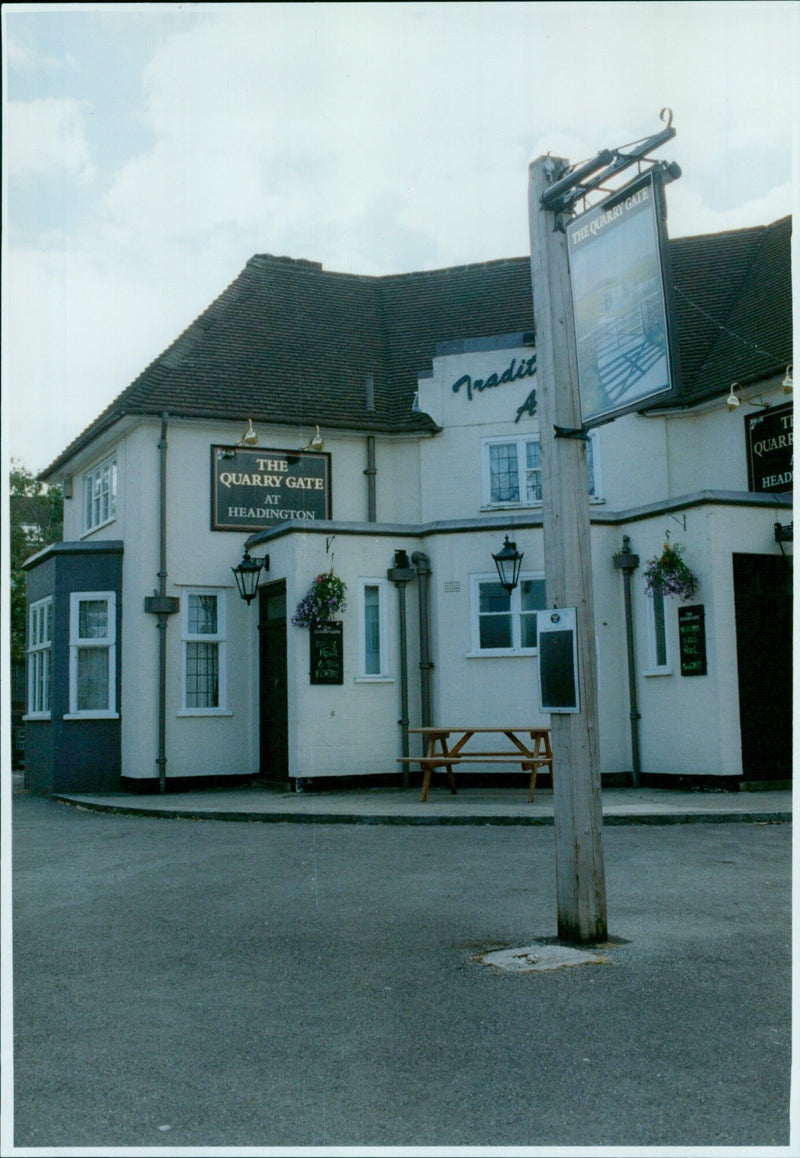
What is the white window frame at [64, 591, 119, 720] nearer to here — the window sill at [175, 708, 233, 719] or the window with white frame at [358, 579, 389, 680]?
the window sill at [175, 708, 233, 719]

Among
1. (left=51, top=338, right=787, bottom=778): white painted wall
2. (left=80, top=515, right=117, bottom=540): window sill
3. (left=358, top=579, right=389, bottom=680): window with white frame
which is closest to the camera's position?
(left=51, top=338, right=787, bottom=778): white painted wall

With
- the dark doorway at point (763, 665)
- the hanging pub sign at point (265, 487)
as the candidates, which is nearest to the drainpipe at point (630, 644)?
the dark doorway at point (763, 665)

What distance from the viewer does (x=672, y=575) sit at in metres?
15.6

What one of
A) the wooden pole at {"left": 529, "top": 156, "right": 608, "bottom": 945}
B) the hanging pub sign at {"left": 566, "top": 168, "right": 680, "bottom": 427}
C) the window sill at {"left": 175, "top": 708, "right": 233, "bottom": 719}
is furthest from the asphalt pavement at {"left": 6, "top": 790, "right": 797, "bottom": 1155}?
the window sill at {"left": 175, "top": 708, "right": 233, "bottom": 719}

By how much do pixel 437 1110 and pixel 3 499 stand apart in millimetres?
2653

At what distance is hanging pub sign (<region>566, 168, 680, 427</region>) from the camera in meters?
6.27

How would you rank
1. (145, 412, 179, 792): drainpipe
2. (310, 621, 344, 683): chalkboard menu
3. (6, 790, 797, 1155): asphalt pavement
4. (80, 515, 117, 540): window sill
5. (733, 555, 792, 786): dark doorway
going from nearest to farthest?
(6, 790, 797, 1155): asphalt pavement
(733, 555, 792, 786): dark doorway
(310, 621, 344, 683): chalkboard menu
(145, 412, 179, 792): drainpipe
(80, 515, 117, 540): window sill

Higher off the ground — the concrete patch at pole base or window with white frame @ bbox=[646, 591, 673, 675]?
window with white frame @ bbox=[646, 591, 673, 675]

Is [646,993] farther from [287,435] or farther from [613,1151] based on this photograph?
[287,435]

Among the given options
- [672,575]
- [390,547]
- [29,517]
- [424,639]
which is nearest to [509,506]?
[390,547]

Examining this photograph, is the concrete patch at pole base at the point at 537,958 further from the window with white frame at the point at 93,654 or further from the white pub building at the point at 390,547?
the window with white frame at the point at 93,654

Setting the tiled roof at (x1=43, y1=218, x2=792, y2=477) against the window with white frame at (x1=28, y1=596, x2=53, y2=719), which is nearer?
the tiled roof at (x1=43, y1=218, x2=792, y2=477)

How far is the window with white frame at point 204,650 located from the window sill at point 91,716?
4.27 feet

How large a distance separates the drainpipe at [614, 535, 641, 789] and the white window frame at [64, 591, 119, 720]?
8.08 meters
